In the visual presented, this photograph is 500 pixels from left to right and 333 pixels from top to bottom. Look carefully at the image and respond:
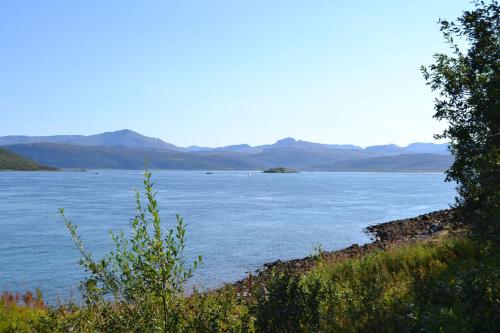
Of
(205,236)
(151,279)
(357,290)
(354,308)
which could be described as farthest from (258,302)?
(205,236)

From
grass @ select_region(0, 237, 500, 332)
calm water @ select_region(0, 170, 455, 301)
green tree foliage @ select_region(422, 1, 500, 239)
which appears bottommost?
calm water @ select_region(0, 170, 455, 301)

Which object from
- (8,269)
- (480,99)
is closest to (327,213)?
(8,269)

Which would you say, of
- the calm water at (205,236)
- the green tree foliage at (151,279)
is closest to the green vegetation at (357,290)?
the green tree foliage at (151,279)

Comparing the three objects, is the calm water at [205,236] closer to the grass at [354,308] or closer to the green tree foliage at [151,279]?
the grass at [354,308]

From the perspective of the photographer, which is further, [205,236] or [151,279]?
[205,236]

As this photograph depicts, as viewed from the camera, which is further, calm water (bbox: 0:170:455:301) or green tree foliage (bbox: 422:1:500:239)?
calm water (bbox: 0:170:455:301)

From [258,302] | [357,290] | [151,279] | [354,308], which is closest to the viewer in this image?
[151,279]

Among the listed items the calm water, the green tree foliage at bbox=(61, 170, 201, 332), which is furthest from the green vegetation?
the calm water

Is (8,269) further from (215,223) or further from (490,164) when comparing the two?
(490,164)

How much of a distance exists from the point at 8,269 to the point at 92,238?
39.7 ft

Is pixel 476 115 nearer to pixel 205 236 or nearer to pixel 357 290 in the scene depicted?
pixel 357 290

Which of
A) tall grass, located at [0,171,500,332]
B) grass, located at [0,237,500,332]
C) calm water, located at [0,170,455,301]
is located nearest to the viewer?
grass, located at [0,237,500,332]

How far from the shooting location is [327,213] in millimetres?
68125

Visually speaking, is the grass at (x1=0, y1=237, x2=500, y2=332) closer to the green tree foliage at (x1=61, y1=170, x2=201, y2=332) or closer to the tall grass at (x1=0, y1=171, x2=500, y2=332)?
the tall grass at (x1=0, y1=171, x2=500, y2=332)
